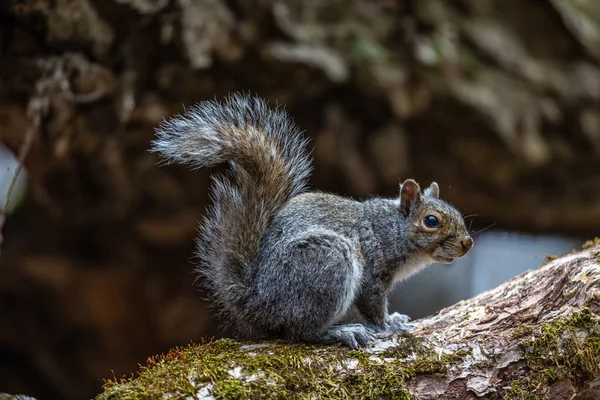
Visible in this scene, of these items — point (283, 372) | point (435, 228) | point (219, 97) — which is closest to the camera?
point (283, 372)

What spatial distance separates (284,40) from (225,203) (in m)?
1.98

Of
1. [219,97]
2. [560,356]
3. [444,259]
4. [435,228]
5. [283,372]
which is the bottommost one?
[283,372]

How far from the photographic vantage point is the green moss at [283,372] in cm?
180

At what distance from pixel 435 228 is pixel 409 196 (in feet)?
0.57

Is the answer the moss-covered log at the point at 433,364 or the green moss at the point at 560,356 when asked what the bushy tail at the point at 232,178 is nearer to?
the moss-covered log at the point at 433,364

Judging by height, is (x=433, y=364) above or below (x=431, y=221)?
below

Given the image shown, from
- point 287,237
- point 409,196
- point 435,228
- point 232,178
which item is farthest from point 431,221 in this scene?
point 232,178

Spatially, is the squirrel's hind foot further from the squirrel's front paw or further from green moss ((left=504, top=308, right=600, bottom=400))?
green moss ((left=504, top=308, right=600, bottom=400))

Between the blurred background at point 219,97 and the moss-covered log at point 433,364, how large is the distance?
942 millimetres

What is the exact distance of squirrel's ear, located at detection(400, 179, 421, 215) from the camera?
2512mm

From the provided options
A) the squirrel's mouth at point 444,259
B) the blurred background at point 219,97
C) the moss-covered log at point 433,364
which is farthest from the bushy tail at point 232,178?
the blurred background at point 219,97

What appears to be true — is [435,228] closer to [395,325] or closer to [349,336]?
[395,325]

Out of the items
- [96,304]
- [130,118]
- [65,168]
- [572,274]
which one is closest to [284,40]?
[130,118]

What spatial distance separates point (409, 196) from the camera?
2520 mm
